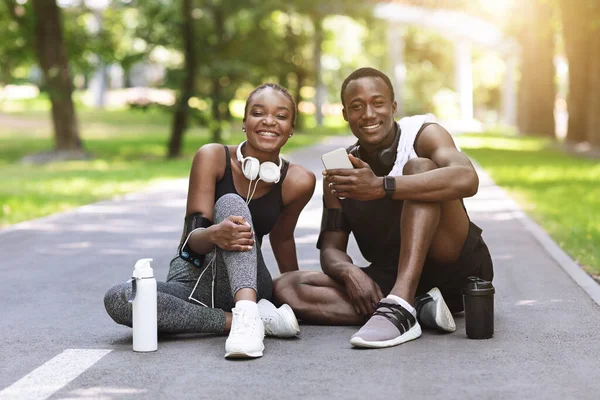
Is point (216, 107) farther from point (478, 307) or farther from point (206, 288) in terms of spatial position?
point (478, 307)

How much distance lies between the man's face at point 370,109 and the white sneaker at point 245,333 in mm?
1279

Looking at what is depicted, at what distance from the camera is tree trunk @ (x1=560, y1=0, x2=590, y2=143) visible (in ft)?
96.3

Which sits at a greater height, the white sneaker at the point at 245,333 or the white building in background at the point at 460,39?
the white building in background at the point at 460,39

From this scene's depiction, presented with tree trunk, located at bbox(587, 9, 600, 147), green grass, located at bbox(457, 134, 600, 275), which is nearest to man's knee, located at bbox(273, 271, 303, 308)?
green grass, located at bbox(457, 134, 600, 275)

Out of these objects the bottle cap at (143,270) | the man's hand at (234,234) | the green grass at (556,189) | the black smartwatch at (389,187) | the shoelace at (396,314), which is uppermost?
the black smartwatch at (389,187)

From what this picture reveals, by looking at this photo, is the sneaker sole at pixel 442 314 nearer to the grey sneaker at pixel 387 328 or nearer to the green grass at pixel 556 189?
the grey sneaker at pixel 387 328

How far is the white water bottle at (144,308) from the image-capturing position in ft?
19.2

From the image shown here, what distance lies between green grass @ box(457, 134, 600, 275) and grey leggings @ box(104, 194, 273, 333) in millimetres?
3779

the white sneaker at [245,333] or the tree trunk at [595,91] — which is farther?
the tree trunk at [595,91]

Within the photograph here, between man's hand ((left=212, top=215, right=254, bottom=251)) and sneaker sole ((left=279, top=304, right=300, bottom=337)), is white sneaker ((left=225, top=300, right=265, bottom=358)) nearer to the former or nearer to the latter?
man's hand ((left=212, top=215, right=254, bottom=251))

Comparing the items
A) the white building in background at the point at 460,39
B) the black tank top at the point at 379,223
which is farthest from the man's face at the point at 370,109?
the white building in background at the point at 460,39

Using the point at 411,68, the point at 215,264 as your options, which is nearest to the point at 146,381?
the point at 215,264

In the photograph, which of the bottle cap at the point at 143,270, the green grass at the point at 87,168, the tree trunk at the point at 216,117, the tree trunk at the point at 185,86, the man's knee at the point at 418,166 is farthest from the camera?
the tree trunk at the point at 216,117

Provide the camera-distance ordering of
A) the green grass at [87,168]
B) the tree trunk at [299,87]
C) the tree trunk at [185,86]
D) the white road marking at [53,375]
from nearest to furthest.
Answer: the white road marking at [53,375], the green grass at [87,168], the tree trunk at [185,86], the tree trunk at [299,87]
